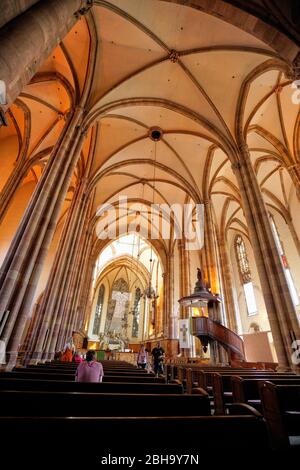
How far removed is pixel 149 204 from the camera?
20.0 m

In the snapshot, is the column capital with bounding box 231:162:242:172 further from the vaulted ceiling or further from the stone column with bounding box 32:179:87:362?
the stone column with bounding box 32:179:87:362

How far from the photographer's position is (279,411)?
5.46 feet

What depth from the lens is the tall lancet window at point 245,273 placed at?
58.5ft

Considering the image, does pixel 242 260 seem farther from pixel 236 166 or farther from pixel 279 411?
pixel 279 411

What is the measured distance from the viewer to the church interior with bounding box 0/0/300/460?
4.58 ft

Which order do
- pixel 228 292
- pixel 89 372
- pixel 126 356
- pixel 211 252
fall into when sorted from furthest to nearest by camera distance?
1. pixel 126 356
2. pixel 228 292
3. pixel 211 252
4. pixel 89 372

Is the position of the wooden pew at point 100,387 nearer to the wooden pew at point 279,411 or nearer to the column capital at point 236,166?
the wooden pew at point 279,411

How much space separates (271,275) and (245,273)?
40.8ft

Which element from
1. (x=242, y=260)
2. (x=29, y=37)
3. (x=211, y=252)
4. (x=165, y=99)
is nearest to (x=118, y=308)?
(x=242, y=260)

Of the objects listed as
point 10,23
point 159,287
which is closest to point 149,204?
point 159,287

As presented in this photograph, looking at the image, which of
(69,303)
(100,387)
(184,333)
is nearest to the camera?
(100,387)

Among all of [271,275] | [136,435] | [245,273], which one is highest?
[245,273]

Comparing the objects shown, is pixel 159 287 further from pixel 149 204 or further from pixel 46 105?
pixel 46 105

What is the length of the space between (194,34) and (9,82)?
880cm
